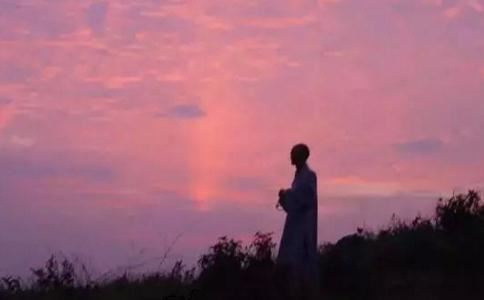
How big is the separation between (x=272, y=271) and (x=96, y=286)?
4.26 meters

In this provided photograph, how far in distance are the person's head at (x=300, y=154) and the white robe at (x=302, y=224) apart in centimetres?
16

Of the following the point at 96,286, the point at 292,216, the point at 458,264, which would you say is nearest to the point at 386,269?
the point at 458,264

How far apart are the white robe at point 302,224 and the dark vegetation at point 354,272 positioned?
Result: 27.4 inches

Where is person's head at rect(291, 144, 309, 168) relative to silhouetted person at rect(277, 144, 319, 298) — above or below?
above

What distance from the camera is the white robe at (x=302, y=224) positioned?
2291cm

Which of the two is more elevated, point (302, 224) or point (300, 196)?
point (300, 196)

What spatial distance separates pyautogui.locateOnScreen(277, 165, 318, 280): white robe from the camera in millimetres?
22906

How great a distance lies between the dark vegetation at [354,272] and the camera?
67.3ft

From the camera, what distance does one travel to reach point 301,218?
23203 mm

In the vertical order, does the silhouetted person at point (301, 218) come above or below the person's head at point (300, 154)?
below

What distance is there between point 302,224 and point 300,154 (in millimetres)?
1218

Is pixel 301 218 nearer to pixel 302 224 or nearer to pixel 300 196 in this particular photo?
pixel 302 224

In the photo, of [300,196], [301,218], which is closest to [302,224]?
[301,218]

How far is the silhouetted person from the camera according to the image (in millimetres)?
22828
